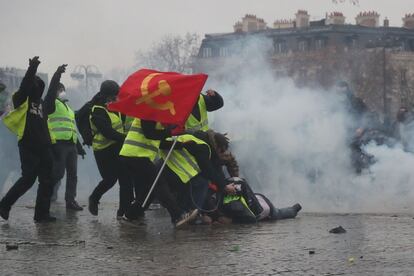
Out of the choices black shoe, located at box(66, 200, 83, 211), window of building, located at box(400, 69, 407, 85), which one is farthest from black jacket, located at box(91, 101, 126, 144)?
window of building, located at box(400, 69, 407, 85)

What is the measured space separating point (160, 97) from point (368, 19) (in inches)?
2348

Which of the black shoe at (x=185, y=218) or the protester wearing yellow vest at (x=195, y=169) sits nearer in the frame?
the black shoe at (x=185, y=218)

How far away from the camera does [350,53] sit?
201ft

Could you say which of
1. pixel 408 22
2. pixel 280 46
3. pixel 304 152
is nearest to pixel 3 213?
pixel 304 152

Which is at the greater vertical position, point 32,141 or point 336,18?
point 336,18

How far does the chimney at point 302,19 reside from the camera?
6919 centimetres

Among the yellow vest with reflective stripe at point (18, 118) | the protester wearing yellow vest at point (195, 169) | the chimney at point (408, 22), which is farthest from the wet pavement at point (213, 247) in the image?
the chimney at point (408, 22)

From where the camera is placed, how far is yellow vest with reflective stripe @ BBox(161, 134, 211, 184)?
1045 centimetres

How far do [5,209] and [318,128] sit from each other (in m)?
5.74

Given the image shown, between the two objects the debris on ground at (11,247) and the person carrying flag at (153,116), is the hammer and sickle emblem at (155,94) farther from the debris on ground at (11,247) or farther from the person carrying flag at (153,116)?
the debris on ground at (11,247)

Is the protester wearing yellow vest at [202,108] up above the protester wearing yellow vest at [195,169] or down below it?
above

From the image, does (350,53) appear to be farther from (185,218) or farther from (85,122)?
(185,218)

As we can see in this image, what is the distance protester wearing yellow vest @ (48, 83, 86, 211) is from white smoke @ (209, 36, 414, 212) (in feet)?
9.77

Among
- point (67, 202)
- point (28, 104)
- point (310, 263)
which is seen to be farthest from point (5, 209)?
point (310, 263)
